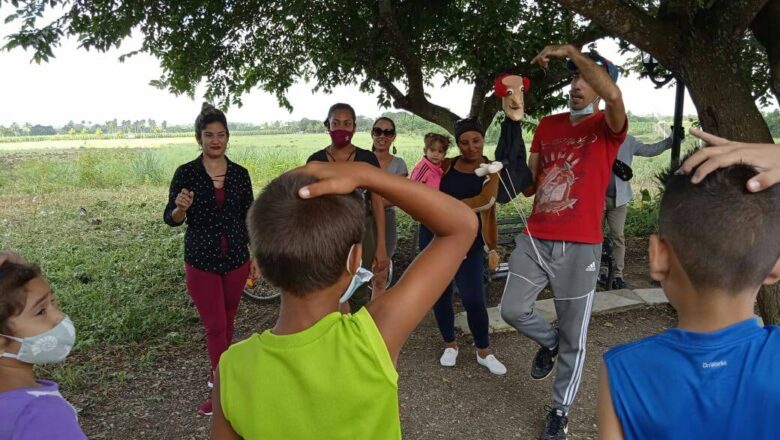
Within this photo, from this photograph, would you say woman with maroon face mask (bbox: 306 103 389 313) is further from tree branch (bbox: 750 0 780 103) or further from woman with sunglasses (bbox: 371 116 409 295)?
tree branch (bbox: 750 0 780 103)

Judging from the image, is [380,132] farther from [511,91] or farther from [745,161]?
[745,161]

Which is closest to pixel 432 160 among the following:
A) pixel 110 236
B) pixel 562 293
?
pixel 562 293

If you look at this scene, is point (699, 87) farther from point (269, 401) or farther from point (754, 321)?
point (269, 401)

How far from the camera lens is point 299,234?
130 cm

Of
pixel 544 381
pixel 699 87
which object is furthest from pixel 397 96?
pixel 544 381

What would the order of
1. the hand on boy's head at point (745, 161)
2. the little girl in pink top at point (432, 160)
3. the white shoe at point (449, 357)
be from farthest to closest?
the little girl in pink top at point (432, 160) < the white shoe at point (449, 357) < the hand on boy's head at point (745, 161)

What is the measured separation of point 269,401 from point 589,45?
6.47 meters

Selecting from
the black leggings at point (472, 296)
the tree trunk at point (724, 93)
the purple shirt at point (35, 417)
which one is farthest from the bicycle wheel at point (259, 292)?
the tree trunk at point (724, 93)

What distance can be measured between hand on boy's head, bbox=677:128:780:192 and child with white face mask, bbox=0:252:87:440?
68.6 inches

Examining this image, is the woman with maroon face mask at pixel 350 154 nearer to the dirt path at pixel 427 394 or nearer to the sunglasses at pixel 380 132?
the sunglasses at pixel 380 132

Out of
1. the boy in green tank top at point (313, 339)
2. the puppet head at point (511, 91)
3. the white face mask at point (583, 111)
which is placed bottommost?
the boy in green tank top at point (313, 339)

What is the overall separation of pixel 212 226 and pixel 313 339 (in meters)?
2.62

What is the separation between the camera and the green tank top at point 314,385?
1.30m

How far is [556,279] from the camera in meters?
3.28
